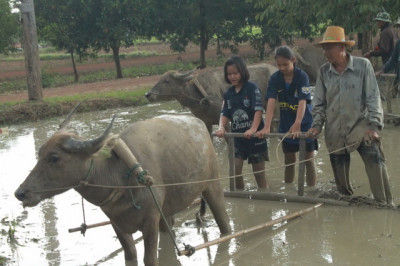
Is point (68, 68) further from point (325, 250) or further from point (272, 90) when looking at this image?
point (325, 250)

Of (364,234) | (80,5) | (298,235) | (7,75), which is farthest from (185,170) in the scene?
(7,75)

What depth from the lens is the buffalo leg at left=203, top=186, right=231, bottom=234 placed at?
5098 mm

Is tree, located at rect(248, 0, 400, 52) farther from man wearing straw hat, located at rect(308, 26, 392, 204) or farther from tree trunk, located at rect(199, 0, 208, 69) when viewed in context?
tree trunk, located at rect(199, 0, 208, 69)

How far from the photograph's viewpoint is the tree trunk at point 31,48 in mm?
13559

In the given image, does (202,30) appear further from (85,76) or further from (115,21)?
(85,76)

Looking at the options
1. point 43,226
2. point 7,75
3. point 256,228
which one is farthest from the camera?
point 7,75

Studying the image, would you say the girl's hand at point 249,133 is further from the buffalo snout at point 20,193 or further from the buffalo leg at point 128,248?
the buffalo snout at point 20,193

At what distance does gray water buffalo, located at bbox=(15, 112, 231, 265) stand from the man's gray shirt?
1.39 metres

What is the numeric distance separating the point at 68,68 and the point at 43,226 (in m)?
23.7

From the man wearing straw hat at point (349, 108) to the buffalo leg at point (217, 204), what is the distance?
4.05 feet

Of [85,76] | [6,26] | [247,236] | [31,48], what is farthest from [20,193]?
[6,26]

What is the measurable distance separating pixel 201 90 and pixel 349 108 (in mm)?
3630

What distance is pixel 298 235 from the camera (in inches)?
207

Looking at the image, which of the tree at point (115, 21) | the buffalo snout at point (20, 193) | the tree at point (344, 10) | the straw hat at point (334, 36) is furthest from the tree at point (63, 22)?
the buffalo snout at point (20, 193)
